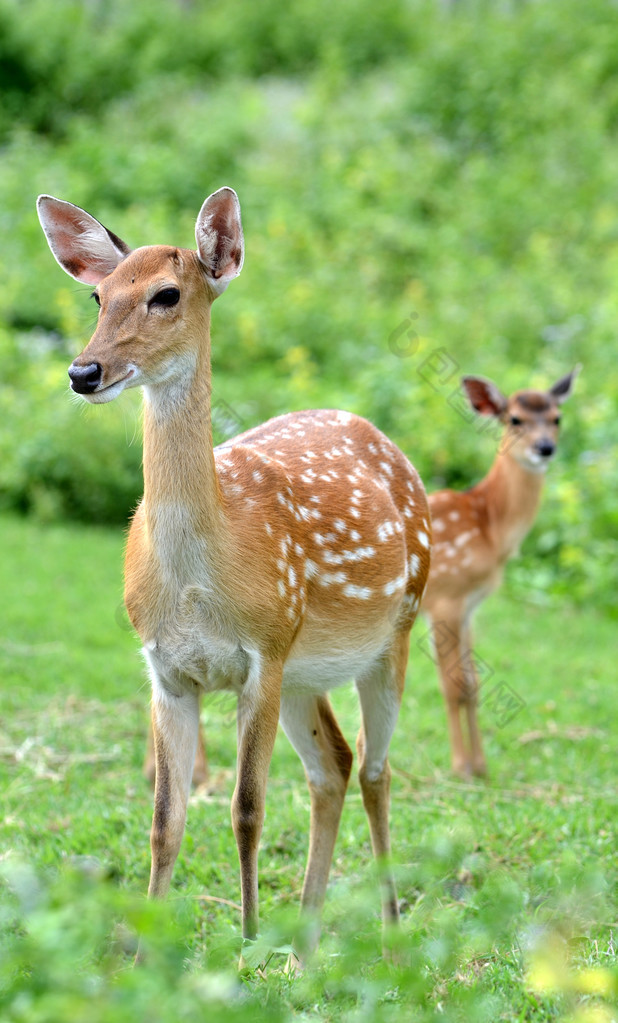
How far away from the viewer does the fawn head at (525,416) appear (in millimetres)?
6680

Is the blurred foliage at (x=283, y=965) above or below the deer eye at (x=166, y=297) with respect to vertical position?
below

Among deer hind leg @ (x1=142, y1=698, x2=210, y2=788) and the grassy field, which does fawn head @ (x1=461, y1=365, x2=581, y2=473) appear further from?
deer hind leg @ (x1=142, y1=698, x2=210, y2=788)

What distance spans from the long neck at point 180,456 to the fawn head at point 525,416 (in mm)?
3556

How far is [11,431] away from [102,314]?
24.8 feet

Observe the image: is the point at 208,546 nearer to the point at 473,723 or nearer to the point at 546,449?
the point at 473,723

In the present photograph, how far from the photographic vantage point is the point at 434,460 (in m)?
10.0

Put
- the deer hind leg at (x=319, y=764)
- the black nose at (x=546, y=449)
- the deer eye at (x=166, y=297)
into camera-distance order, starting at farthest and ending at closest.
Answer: the black nose at (x=546, y=449) → the deer hind leg at (x=319, y=764) → the deer eye at (x=166, y=297)

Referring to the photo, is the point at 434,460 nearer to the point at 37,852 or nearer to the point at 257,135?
the point at 37,852

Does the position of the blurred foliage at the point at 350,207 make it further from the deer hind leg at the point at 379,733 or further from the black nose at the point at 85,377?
the deer hind leg at the point at 379,733

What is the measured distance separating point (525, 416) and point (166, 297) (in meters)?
3.84

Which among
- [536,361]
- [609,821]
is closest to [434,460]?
[536,361]

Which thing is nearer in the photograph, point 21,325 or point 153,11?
point 21,325

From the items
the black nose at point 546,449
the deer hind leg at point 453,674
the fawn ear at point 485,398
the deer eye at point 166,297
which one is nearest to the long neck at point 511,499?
the black nose at point 546,449

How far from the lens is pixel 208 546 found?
3.31 meters
